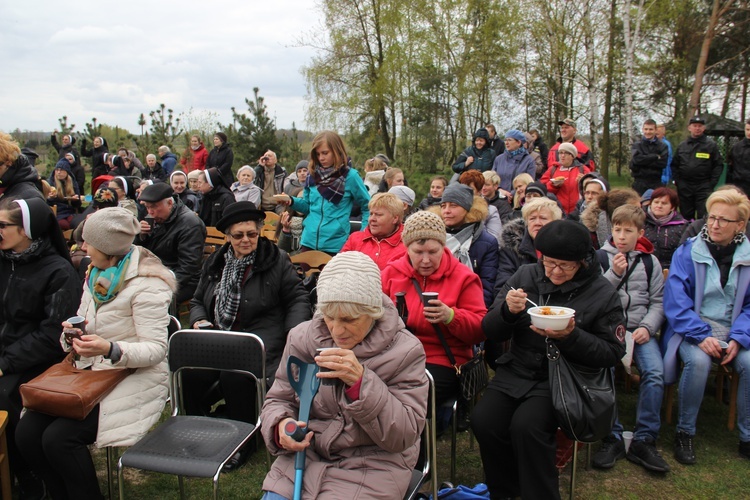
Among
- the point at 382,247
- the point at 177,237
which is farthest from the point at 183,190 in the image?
the point at 382,247

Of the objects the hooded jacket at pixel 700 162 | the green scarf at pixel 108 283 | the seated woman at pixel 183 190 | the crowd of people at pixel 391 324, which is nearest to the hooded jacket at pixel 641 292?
the crowd of people at pixel 391 324

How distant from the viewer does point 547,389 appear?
2.86m

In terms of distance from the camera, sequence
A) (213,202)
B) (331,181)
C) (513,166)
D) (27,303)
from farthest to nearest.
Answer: (513,166)
(213,202)
(331,181)
(27,303)

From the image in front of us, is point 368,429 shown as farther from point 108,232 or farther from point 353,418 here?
point 108,232

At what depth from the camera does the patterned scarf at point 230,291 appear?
3539mm

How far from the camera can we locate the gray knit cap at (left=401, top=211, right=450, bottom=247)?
3.21m

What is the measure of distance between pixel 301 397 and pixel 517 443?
50.4 inches

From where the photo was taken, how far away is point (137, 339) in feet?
9.69

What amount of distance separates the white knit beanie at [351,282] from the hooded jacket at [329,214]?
9.75 feet

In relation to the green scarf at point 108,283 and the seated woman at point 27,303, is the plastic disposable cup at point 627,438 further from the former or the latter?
the seated woman at point 27,303

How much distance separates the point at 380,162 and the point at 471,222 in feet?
18.4

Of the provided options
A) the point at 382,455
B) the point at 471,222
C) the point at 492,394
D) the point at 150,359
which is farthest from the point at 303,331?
the point at 471,222

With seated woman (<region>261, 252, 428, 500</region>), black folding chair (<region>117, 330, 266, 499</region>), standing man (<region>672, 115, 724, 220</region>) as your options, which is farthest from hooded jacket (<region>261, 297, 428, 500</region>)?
standing man (<region>672, 115, 724, 220</region>)

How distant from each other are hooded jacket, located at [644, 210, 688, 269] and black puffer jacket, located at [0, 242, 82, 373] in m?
4.36
